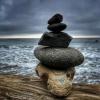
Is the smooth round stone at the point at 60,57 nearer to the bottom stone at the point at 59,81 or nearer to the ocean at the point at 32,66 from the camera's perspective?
the bottom stone at the point at 59,81

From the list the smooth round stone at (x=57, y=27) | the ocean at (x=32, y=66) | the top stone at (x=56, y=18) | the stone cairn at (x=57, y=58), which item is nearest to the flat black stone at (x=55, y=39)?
the stone cairn at (x=57, y=58)

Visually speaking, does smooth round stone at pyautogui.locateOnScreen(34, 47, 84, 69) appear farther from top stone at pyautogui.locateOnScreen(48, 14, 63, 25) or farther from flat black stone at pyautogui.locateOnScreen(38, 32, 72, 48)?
top stone at pyautogui.locateOnScreen(48, 14, 63, 25)

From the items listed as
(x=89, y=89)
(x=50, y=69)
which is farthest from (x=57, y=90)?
(x=89, y=89)

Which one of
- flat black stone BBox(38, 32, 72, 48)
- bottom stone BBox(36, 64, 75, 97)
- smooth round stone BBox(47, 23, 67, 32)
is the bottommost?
bottom stone BBox(36, 64, 75, 97)

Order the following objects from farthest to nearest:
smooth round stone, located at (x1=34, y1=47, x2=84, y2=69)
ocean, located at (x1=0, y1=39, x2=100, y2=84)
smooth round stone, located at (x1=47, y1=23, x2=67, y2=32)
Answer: ocean, located at (x1=0, y1=39, x2=100, y2=84), smooth round stone, located at (x1=47, y1=23, x2=67, y2=32), smooth round stone, located at (x1=34, y1=47, x2=84, y2=69)

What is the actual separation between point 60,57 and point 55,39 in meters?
0.54

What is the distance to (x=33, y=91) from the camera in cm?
696

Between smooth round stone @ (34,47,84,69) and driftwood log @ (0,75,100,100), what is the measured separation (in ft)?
2.32

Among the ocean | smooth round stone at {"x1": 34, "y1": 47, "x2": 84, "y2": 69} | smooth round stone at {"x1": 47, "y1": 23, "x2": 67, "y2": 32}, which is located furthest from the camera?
the ocean

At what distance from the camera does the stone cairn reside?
21.3 feet

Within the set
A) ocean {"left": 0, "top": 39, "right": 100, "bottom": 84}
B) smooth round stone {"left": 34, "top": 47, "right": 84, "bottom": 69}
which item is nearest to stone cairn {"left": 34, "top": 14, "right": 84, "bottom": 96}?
smooth round stone {"left": 34, "top": 47, "right": 84, "bottom": 69}

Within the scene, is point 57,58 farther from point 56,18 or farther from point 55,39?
point 56,18

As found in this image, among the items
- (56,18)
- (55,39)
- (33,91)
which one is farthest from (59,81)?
(56,18)

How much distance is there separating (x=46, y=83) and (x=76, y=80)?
9.46 m
